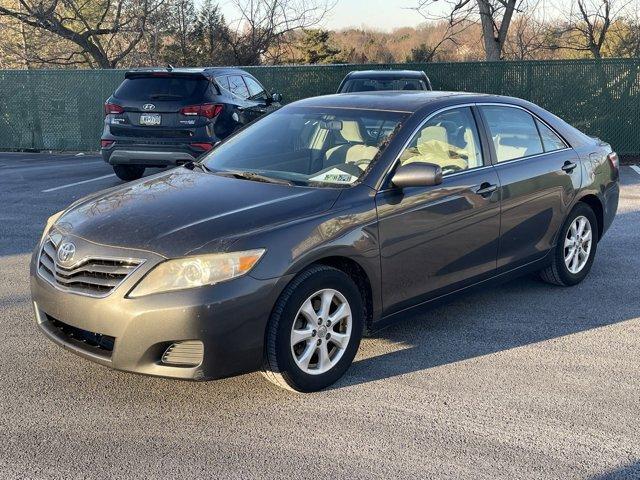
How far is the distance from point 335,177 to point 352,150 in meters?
0.28

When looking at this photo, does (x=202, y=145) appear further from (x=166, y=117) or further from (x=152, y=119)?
(x=152, y=119)

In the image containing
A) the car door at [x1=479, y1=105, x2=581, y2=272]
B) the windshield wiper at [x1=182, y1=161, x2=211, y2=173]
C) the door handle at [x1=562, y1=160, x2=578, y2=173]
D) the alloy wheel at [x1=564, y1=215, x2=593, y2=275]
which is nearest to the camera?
the windshield wiper at [x1=182, y1=161, x2=211, y2=173]

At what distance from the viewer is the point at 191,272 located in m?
3.74

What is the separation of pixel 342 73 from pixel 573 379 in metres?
13.2

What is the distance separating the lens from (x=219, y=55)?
2881cm

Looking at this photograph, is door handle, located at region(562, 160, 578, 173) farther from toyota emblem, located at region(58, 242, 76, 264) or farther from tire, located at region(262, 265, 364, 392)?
toyota emblem, located at region(58, 242, 76, 264)

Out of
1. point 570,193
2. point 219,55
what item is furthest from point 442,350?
point 219,55

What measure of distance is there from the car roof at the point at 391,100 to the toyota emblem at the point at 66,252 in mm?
2154

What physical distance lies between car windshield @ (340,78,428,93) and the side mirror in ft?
28.2

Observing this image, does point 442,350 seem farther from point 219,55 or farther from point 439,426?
point 219,55

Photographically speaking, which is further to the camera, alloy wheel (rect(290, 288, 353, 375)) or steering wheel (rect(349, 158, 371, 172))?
steering wheel (rect(349, 158, 371, 172))

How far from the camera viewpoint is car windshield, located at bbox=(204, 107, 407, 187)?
4711 millimetres

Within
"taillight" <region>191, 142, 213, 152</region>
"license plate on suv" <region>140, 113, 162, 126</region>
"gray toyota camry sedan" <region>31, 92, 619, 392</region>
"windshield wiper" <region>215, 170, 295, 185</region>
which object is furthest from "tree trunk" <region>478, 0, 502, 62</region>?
"windshield wiper" <region>215, 170, 295, 185</region>

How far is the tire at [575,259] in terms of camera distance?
5.98m
